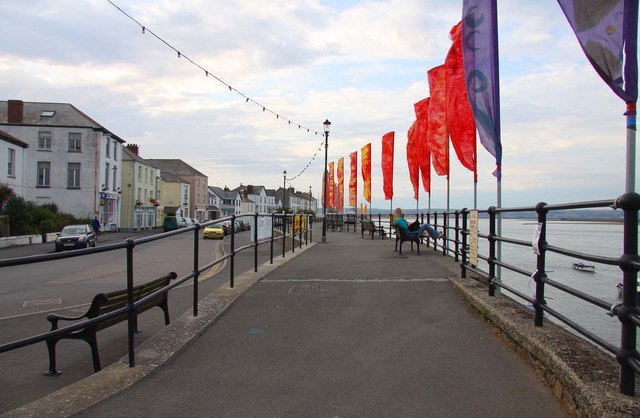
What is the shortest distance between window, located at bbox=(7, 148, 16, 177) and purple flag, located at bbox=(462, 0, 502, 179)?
36001 millimetres

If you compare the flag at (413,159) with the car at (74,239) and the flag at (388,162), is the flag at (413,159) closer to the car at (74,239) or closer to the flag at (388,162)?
the flag at (388,162)

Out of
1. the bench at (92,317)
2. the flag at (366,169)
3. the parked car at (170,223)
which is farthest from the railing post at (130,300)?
the parked car at (170,223)

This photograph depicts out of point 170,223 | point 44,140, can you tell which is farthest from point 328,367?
point 44,140

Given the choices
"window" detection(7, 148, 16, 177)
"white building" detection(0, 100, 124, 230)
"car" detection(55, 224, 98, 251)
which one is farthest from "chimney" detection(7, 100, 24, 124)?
"car" detection(55, 224, 98, 251)

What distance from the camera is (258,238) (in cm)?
977

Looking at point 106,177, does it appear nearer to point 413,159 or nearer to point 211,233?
point 413,159

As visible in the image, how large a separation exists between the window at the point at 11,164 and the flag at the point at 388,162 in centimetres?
2575

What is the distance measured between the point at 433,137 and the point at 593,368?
12904 mm

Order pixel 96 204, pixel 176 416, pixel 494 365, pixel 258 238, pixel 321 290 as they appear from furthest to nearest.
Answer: pixel 96 204 → pixel 258 238 → pixel 321 290 → pixel 494 365 → pixel 176 416

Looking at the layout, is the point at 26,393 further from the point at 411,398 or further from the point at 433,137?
the point at 433,137

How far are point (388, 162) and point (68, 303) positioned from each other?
20729mm

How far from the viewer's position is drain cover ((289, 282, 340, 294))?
24.6ft

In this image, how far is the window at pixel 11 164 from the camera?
3472 cm

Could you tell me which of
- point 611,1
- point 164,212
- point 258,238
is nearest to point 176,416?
point 611,1
